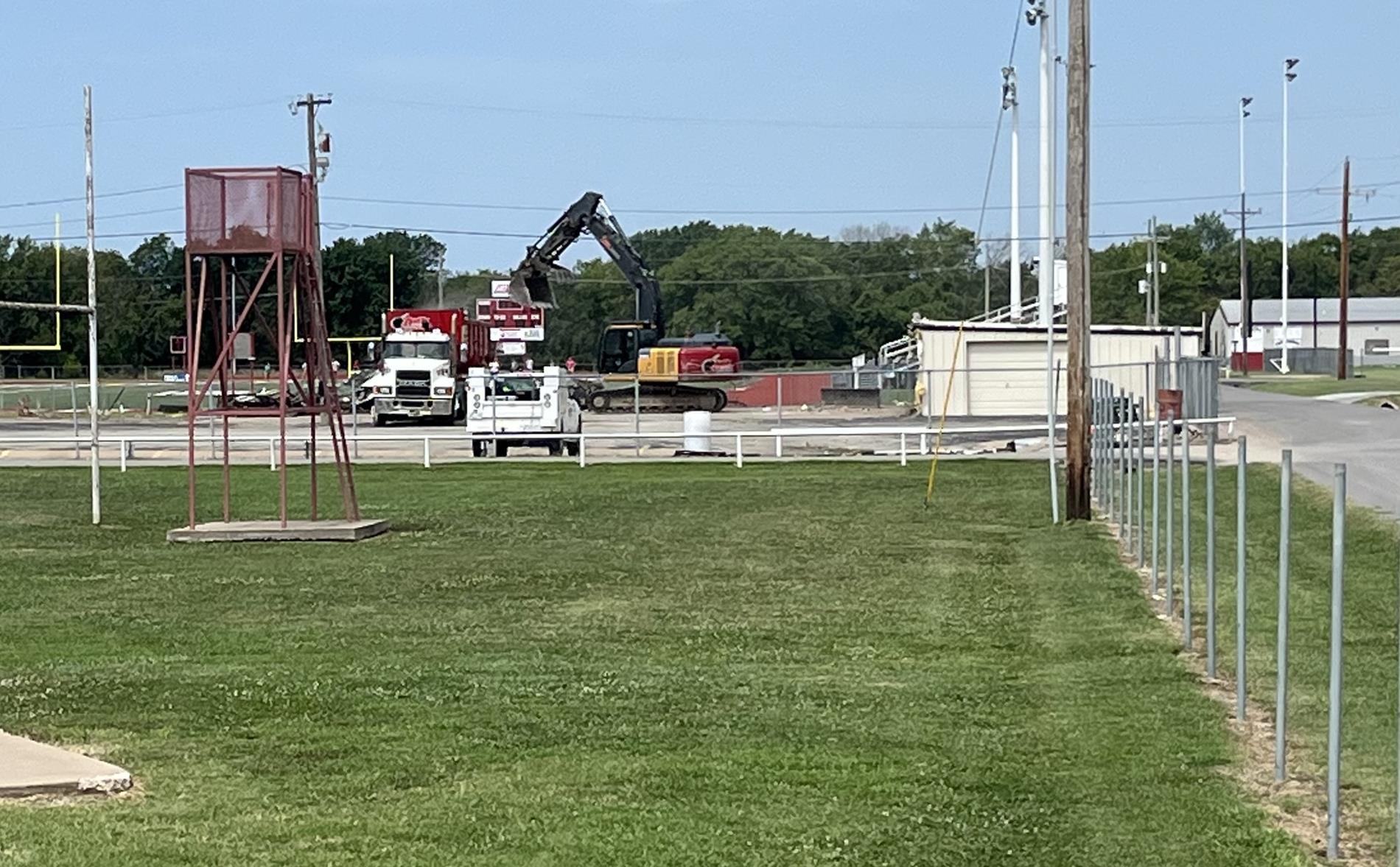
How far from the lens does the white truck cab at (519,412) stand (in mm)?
43188

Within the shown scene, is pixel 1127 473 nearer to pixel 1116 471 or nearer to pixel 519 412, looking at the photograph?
pixel 1116 471

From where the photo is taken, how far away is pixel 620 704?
451 inches

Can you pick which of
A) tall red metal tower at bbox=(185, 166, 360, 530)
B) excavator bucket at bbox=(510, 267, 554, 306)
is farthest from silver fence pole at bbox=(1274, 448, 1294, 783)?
excavator bucket at bbox=(510, 267, 554, 306)

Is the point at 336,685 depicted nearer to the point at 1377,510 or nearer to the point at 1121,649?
the point at 1121,649

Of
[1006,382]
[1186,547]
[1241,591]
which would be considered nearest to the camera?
[1241,591]

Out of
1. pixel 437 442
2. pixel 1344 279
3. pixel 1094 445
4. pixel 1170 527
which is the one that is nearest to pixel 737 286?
pixel 1344 279

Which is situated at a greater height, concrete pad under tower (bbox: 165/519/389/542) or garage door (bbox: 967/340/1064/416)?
garage door (bbox: 967/340/1064/416)

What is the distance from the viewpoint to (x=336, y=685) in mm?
12008

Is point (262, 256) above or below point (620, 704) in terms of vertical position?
above

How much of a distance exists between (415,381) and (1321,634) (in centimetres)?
4864

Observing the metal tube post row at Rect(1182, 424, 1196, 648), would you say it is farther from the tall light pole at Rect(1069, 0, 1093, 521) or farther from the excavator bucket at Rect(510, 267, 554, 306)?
the excavator bucket at Rect(510, 267, 554, 306)

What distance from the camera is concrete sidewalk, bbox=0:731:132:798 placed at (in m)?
8.85

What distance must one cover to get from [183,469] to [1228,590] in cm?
2597

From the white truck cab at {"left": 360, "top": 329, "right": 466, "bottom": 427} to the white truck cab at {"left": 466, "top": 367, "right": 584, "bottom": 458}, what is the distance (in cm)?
1522
